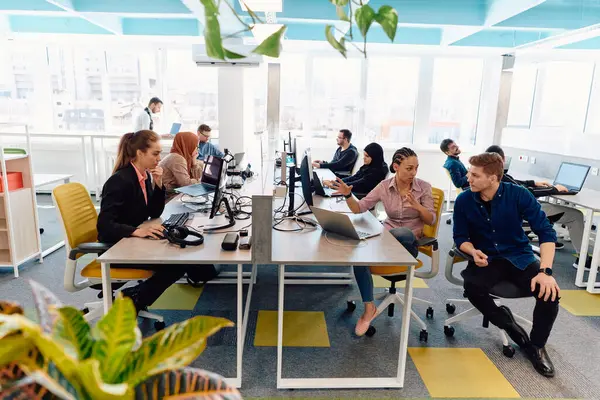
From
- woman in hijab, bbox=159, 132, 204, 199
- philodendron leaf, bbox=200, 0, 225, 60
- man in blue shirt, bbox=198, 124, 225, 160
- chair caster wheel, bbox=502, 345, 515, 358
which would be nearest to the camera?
philodendron leaf, bbox=200, 0, 225, 60

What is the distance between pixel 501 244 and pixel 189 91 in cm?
604

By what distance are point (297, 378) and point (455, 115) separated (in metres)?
6.69

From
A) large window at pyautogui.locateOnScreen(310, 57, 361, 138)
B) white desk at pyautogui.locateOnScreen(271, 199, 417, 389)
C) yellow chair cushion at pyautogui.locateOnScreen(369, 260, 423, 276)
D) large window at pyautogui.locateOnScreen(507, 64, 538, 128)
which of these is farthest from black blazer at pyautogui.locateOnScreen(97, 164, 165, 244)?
large window at pyautogui.locateOnScreen(507, 64, 538, 128)

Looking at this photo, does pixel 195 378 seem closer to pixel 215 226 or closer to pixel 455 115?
pixel 215 226

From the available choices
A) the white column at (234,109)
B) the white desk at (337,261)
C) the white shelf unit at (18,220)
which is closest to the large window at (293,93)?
the white column at (234,109)

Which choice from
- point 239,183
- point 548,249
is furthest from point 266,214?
point 239,183

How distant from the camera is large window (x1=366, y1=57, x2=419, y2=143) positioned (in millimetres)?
7316

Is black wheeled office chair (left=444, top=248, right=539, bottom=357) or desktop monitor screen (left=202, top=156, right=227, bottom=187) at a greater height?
desktop monitor screen (left=202, top=156, right=227, bottom=187)

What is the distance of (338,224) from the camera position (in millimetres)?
2330

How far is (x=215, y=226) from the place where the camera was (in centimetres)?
254

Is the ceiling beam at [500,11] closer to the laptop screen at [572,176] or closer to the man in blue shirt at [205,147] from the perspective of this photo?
the laptop screen at [572,176]

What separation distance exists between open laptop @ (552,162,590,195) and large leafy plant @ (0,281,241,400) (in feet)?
13.8

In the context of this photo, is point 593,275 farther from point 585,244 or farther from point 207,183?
point 207,183

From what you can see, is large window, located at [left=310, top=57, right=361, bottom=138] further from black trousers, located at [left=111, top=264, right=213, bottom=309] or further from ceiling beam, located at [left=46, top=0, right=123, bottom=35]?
black trousers, located at [left=111, top=264, right=213, bottom=309]
